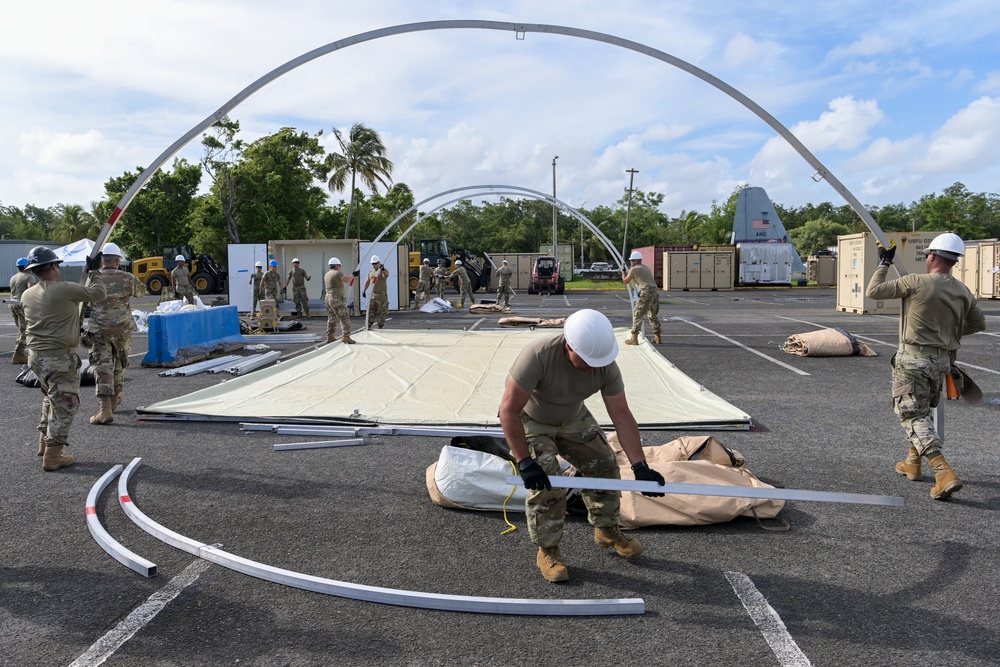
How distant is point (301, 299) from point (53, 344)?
18.2 m

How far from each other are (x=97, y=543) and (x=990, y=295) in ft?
109

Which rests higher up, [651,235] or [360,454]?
[651,235]

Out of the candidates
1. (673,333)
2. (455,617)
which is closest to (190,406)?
(455,617)

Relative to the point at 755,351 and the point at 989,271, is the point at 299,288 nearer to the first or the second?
the point at 755,351

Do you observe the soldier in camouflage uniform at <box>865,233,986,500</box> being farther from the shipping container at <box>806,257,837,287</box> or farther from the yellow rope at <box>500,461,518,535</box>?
the shipping container at <box>806,257,837,287</box>

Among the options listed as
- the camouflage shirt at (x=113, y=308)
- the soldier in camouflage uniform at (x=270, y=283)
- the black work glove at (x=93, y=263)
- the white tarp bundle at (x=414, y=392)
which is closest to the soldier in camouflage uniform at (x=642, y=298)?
the white tarp bundle at (x=414, y=392)

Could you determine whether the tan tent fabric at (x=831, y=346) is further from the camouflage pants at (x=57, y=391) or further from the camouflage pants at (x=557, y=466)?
the camouflage pants at (x=57, y=391)

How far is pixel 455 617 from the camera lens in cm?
396

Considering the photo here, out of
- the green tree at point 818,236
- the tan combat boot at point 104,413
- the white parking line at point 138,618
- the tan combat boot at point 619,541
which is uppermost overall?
the green tree at point 818,236

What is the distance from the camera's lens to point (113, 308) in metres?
8.59

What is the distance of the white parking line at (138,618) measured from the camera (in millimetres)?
3545

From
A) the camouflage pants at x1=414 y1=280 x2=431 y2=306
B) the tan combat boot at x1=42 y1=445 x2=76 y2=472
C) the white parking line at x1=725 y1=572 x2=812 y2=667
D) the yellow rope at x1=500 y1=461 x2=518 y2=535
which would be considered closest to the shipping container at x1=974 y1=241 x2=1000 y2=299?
the camouflage pants at x1=414 y1=280 x2=431 y2=306

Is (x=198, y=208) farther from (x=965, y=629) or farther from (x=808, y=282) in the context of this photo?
(x=965, y=629)

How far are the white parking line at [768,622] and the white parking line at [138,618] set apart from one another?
3.17m
